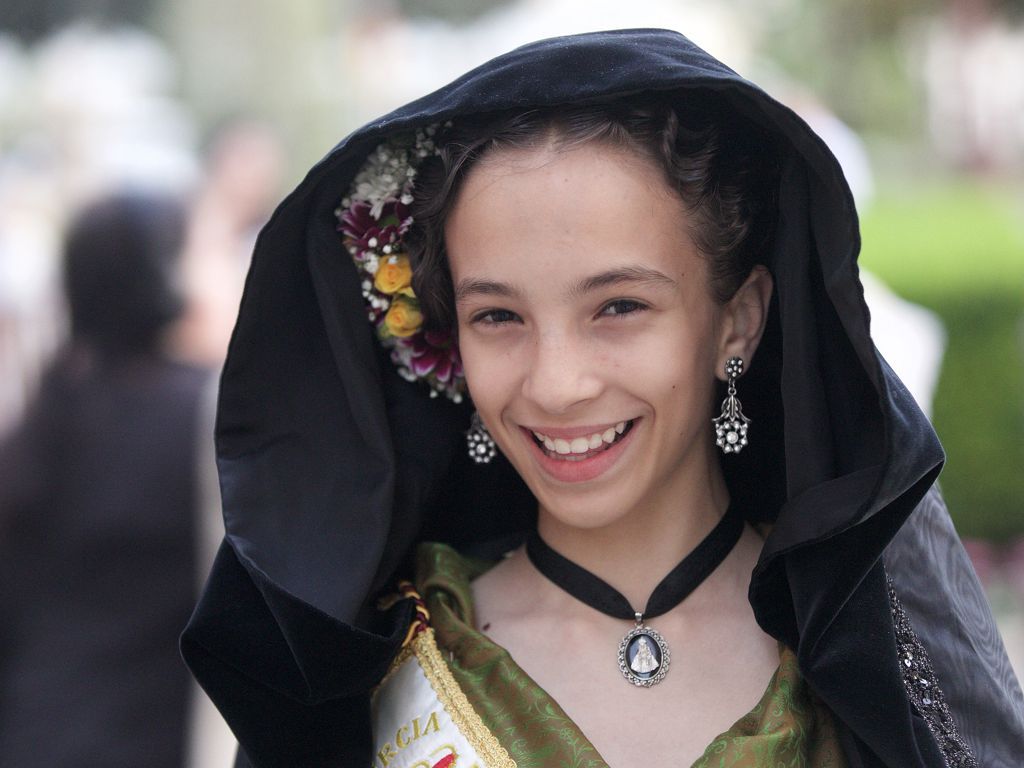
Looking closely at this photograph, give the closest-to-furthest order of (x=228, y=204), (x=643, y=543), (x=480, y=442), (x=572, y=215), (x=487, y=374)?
(x=572, y=215) < (x=487, y=374) < (x=643, y=543) < (x=480, y=442) < (x=228, y=204)

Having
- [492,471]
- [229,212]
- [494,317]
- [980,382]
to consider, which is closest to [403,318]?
[494,317]

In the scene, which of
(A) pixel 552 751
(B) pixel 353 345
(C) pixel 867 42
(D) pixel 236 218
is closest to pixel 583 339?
(B) pixel 353 345

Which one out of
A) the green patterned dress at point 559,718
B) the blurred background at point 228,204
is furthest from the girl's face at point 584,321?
the blurred background at point 228,204

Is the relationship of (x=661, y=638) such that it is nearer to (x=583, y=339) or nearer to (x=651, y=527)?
Answer: (x=651, y=527)

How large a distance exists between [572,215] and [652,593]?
0.58 meters

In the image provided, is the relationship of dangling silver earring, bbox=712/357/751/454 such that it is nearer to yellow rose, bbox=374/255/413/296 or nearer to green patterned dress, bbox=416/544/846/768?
green patterned dress, bbox=416/544/846/768

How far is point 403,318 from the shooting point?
2.19 meters

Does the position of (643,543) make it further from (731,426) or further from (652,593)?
(731,426)

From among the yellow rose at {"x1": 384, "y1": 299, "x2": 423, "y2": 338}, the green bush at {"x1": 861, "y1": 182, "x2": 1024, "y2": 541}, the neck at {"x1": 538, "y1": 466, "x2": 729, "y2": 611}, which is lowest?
the green bush at {"x1": 861, "y1": 182, "x2": 1024, "y2": 541}

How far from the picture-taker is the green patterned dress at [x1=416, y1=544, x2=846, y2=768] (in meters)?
1.91

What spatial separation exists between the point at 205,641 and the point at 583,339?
0.68 metres

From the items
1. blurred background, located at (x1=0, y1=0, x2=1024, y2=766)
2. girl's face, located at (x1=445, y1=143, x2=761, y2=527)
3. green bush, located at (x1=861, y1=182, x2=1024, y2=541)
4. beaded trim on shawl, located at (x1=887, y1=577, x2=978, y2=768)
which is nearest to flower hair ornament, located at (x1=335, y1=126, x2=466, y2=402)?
girl's face, located at (x1=445, y1=143, x2=761, y2=527)

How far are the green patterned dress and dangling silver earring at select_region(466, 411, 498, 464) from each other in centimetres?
21

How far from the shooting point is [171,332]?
3838 mm
